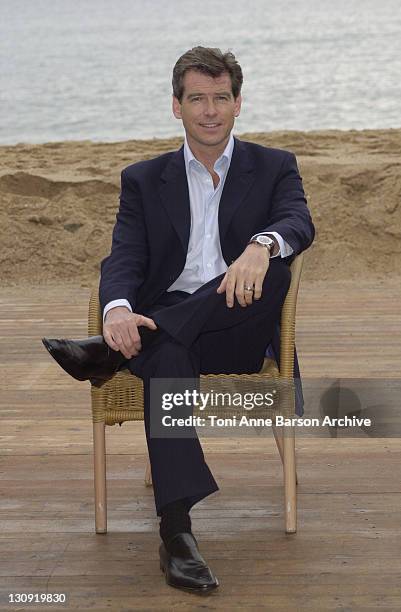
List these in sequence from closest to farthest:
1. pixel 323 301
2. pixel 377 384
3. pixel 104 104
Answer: pixel 377 384 → pixel 323 301 → pixel 104 104

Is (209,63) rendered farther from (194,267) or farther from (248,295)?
(248,295)

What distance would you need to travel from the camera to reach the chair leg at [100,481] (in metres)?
2.97

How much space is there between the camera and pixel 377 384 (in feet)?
13.7

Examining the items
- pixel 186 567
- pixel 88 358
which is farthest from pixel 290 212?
pixel 186 567

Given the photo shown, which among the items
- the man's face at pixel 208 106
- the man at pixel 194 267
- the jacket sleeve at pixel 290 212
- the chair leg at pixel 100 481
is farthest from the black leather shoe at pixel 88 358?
the man's face at pixel 208 106

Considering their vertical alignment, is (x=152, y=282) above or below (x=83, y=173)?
above

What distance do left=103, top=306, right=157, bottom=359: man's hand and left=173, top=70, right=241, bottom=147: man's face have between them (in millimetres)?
534

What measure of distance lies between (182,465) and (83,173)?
17.9 feet

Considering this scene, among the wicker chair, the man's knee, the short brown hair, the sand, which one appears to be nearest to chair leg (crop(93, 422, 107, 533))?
the wicker chair

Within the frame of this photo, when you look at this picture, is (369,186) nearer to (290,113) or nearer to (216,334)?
(216,334)

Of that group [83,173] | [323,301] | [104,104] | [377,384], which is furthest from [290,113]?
[377,384]

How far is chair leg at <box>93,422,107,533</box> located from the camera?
2.97 m

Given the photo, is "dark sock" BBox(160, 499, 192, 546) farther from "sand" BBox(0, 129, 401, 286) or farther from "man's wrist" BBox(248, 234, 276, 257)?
"sand" BBox(0, 129, 401, 286)

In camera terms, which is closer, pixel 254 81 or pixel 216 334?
pixel 216 334
